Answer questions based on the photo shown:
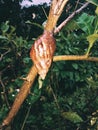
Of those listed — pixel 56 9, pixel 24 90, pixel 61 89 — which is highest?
pixel 56 9

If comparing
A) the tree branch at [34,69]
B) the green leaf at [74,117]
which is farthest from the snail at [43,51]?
the green leaf at [74,117]

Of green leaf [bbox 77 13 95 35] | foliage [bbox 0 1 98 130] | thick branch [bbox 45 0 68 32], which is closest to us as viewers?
thick branch [bbox 45 0 68 32]

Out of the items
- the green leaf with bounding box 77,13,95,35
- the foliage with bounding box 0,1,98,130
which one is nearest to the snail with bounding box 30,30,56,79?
the green leaf with bounding box 77,13,95,35

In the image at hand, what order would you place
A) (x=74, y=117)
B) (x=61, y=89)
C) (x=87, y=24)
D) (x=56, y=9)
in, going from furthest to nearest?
(x=61, y=89)
(x=74, y=117)
(x=87, y=24)
(x=56, y=9)

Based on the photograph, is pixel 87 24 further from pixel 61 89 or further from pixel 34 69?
pixel 61 89

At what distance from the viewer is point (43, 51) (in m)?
0.62

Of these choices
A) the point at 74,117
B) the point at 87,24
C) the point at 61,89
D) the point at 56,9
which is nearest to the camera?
the point at 56,9

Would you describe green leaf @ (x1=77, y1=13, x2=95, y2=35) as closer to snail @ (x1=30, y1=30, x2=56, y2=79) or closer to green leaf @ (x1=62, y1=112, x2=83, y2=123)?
snail @ (x1=30, y1=30, x2=56, y2=79)

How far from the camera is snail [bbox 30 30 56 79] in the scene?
0.62m

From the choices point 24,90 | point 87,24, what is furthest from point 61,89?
point 24,90

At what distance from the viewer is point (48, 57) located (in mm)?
625

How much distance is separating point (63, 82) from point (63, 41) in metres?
0.35

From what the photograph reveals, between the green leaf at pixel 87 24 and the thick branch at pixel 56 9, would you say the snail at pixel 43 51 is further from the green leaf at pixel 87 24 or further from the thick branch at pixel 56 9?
the green leaf at pixel 87 24

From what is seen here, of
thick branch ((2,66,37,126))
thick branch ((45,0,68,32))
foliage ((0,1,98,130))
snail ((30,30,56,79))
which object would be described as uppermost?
thick branch ((45,0,68,32))
